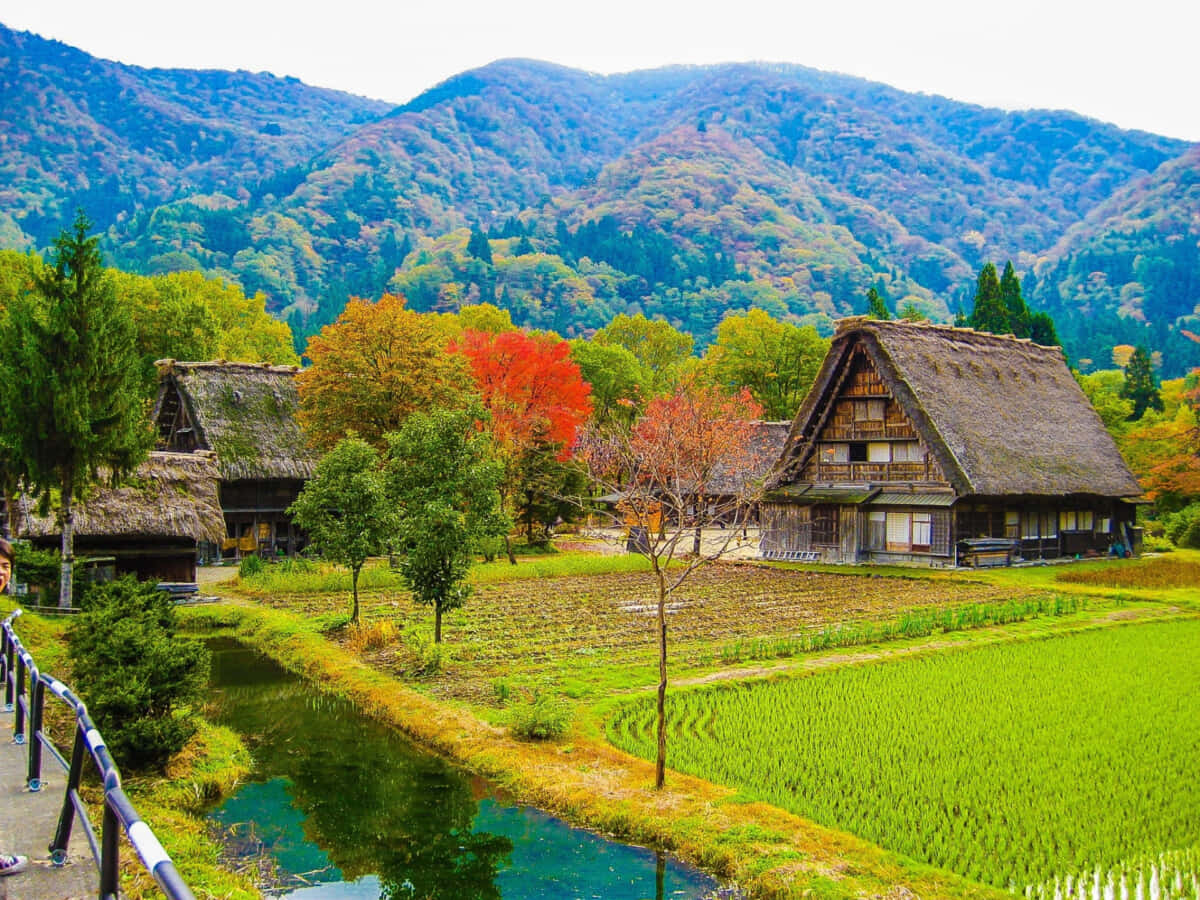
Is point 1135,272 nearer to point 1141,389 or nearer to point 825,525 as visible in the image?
point 1141,389

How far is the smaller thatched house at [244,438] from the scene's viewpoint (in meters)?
35.4

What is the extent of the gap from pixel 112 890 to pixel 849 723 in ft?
36.5

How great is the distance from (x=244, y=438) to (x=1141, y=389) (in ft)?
192

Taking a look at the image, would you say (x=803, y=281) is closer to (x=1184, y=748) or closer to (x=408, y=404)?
(x=408, y=404)

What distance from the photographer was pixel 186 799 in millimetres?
11352

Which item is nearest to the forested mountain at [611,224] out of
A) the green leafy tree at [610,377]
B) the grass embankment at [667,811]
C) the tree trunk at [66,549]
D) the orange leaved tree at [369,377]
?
the green leafy tree at [610,377]

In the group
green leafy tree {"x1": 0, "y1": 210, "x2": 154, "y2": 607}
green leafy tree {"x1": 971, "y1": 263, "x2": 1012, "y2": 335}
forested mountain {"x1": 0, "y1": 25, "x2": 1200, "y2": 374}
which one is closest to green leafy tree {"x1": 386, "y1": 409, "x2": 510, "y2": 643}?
green leafy tree {"x1": 0, "y1": 210, "x2": 154, "y2": 607}

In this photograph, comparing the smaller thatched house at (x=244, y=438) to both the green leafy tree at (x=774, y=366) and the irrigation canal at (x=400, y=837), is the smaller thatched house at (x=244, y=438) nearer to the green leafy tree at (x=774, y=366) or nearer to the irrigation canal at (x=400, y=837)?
the irrigation canal at (x=400, y=837)

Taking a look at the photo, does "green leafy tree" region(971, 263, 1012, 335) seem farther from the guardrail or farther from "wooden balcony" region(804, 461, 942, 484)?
the guardrail

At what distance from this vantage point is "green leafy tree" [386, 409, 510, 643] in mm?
18547

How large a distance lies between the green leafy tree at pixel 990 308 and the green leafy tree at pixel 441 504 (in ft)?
146

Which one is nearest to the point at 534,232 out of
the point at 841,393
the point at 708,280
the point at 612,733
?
the point at 708,280

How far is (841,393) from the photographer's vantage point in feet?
124

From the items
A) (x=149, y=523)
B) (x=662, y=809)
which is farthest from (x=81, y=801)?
(x=149, y=523)
